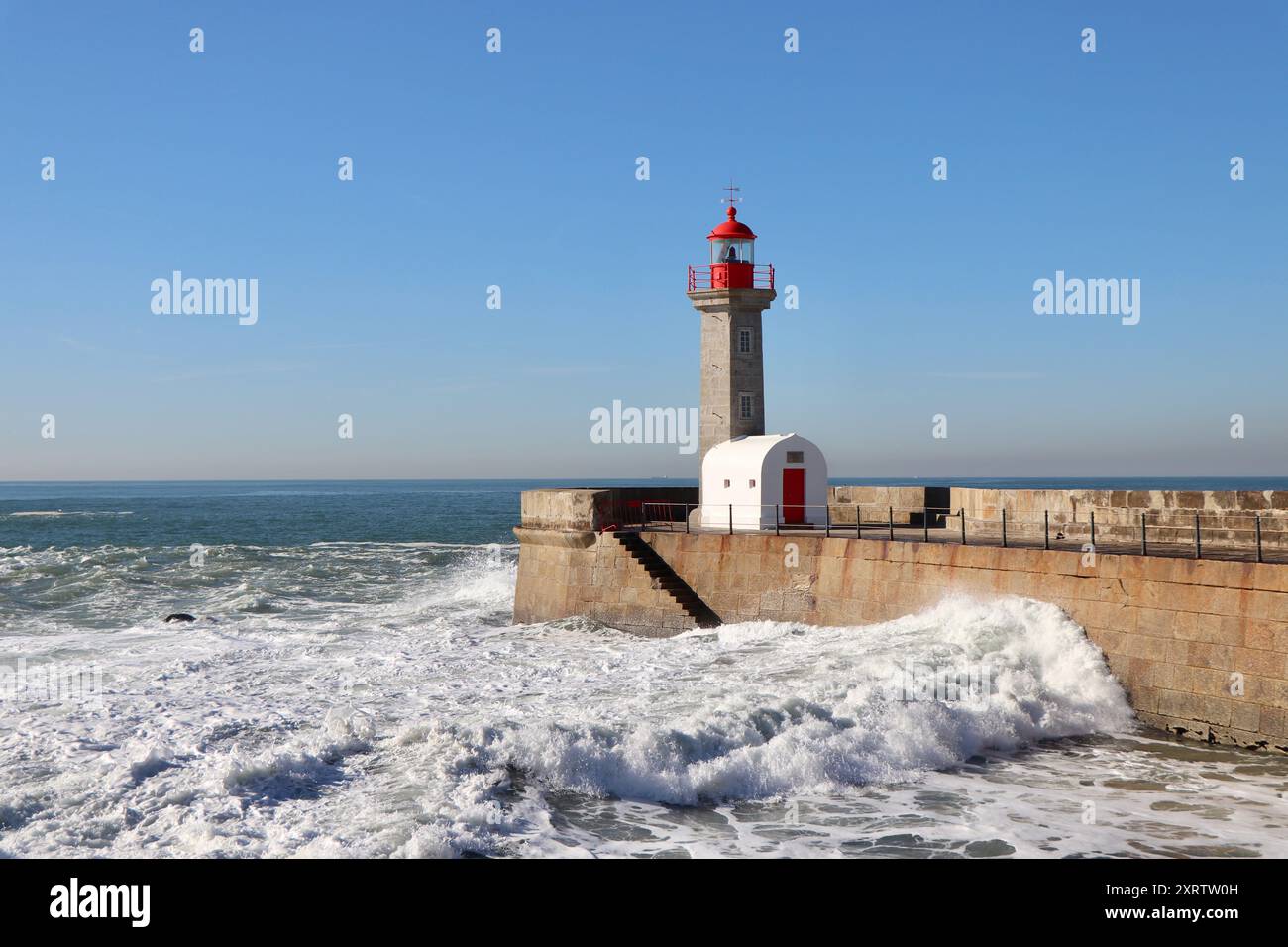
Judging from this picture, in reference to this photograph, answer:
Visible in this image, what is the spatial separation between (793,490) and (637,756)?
11237 mm

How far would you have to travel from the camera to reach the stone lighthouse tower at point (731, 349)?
23.0 metres

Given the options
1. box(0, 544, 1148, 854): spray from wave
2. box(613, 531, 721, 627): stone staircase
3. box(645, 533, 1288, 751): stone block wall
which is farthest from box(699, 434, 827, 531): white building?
box(0, 544, 1148, 854): spray from wave

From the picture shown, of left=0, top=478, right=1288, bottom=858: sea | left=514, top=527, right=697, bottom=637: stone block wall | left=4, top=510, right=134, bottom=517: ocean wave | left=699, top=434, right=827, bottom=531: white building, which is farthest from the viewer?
left=4, top=510, right=134, bottom=517: ocean wave

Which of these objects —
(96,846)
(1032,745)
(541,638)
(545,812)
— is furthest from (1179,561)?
(96,846)

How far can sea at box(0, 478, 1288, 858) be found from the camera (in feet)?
27.8

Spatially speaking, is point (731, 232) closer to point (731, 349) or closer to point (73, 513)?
point (731, 349)

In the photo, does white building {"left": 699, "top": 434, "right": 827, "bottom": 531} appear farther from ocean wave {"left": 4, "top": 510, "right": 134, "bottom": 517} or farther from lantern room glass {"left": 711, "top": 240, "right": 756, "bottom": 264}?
ocean wave {"left": 4, "top": 510, "right": 134, "bottom": 517}

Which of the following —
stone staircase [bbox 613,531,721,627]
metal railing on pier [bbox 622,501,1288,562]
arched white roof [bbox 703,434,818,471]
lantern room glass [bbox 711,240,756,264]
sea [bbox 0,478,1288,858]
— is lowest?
sea [bbox 0,478,1288,858]

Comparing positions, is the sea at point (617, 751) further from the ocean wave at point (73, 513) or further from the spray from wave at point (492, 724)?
the ocean wave at point (73, 513)

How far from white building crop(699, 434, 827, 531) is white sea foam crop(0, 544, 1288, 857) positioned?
3761 mm

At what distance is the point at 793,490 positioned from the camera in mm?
20609

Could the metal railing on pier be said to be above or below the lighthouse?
below
